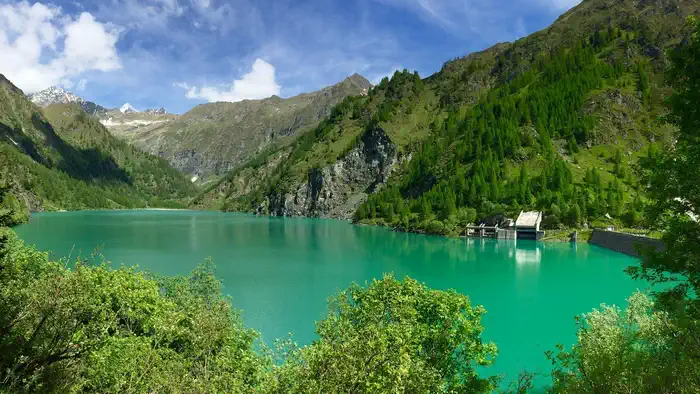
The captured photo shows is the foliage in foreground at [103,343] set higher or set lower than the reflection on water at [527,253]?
higher

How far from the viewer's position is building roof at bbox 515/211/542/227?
16400cm

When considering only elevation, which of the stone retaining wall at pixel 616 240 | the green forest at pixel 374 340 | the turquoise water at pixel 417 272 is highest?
the green forest at pixel 374 340

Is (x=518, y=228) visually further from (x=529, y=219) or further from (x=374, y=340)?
(x=374, y=340)

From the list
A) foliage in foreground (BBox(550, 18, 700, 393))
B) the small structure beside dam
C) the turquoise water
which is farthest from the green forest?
the small structure beside dam

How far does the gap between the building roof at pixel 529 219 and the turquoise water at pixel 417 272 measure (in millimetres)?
12874

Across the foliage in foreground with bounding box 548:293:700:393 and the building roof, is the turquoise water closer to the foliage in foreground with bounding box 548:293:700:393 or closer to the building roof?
the foliage in foreground with bounding box 548:293:700:393

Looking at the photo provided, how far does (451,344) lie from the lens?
29.6 metres

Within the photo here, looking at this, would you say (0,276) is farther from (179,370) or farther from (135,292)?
(135,292)

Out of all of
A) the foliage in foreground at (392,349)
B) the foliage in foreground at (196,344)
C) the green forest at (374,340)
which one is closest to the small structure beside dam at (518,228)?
the green forest at (374,340)

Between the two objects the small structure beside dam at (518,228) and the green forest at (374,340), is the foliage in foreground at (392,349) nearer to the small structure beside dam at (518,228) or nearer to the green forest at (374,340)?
the green forest at (374,340)

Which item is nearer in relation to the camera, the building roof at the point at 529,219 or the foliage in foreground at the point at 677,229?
the foliage in foreground at the point at 677,229

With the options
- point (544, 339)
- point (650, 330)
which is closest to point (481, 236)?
point (544, 339)

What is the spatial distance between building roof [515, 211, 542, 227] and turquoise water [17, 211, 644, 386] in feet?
42.2

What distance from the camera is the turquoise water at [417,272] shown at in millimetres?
52344
